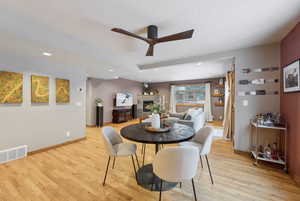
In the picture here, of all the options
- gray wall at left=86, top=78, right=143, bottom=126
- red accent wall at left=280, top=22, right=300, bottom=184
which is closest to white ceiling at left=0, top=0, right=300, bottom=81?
red accent wall at left=280, top=22, right=300, bottom=184

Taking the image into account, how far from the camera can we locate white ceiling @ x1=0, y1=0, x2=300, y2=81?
1491 mm

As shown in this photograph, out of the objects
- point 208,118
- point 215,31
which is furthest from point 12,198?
point 208,118

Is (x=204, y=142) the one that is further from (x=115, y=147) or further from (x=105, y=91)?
(x=105, y=91)

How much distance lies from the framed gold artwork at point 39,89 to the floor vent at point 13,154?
1.02m

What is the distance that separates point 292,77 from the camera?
199cm

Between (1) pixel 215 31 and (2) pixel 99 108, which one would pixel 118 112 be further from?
(1) pixel 215 31

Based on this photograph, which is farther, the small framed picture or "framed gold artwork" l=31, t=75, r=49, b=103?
"framed gold artwork" l=31, t=75, r=49, b=103

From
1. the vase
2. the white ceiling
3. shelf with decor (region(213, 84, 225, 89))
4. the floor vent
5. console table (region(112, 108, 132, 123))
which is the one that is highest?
the white ceiling

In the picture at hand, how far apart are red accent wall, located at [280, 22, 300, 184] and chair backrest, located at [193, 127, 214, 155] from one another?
124cm

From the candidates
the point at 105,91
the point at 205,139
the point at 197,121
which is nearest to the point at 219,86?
the point at 197,121

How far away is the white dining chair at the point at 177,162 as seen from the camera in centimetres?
128

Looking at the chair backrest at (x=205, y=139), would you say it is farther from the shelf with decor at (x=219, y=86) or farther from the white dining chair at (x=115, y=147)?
the shelf with decor at (x=219, y=86)

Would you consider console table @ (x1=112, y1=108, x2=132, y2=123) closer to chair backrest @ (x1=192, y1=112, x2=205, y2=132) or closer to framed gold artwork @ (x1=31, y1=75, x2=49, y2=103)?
→ framed gold artwork @ (x1=31, y1=75, x2=49, y2=103)

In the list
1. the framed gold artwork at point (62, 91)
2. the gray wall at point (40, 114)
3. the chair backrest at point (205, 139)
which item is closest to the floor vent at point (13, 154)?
the gray wall at point (40, 114)
